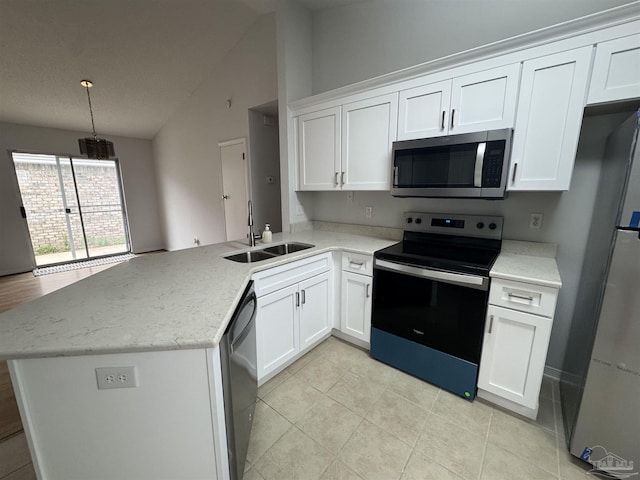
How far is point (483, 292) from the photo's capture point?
1.55 meters

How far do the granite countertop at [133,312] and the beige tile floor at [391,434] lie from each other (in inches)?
36.1

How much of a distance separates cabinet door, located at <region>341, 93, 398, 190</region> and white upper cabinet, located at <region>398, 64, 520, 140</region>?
11cm

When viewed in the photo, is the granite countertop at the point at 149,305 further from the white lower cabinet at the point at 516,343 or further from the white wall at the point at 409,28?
the white wall at the point at 409,28

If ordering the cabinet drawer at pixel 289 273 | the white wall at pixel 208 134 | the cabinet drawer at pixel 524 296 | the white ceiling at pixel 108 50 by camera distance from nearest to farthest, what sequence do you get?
the cabinet drawer at pixel 524 296
the cabinet drawer at pixel 289 273
the white ceiling at pixel 108 50
the white wall at pixel 208 134

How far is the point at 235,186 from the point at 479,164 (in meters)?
3.42

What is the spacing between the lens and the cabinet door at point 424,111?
1.82 metres

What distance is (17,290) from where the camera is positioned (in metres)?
3.84

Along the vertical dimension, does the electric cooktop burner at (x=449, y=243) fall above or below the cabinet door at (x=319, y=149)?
below

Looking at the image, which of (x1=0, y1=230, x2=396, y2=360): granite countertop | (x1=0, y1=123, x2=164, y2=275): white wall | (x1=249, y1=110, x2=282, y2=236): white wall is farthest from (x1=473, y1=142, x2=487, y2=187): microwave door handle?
(x1=0, y1=123, x2=164, y2=275): white wall

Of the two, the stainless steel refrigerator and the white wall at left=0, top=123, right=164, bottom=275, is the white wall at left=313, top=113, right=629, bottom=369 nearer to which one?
the stainless steel refrigerator

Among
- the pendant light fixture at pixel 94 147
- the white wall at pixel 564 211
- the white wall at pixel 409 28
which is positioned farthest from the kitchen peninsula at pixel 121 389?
the pendant light fixture at pixel 94 147

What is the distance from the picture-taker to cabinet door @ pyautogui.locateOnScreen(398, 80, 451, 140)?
1824 mm

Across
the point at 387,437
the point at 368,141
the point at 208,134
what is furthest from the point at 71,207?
the point at 387,437

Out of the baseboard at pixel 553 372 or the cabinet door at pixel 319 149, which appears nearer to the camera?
the baseboard at pixel 553 372
